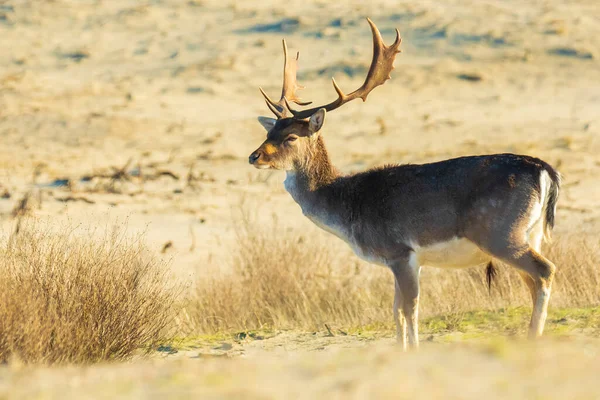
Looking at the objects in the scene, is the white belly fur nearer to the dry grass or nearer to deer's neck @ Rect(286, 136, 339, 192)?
deer's neck @ Rect(286, 136, 339, 192)

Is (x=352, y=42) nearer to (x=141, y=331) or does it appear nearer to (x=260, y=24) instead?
(x=260, y=24)

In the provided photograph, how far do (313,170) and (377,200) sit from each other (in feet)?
3.27

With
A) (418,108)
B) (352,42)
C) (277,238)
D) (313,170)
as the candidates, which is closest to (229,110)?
(418,108)

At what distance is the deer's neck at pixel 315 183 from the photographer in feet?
33.1

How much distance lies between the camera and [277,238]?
1309cm

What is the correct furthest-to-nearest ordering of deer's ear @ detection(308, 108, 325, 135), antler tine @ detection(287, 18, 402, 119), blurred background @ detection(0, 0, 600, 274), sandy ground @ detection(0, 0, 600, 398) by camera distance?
blurred background @ detection(0, 0, 600, 274), sandy ground @ detection(0, 0, 600, 398), antler tine @ detection(287, 18, 402, 119), deer's ear @ detection(308, 108, 325, 135)

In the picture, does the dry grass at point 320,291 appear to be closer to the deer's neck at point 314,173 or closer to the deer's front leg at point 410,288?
the deer's neck at point 314,173

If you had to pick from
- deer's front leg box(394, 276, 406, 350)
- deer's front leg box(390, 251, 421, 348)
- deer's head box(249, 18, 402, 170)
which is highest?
deer's head box(249, 18, 402, 170)

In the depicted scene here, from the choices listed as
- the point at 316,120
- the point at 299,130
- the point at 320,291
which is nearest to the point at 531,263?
the point at 316,120

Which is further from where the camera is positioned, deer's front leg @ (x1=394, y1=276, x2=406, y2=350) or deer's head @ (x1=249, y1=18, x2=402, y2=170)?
deer's head @ (x1=249, y1=18, x2=402, y2=170)

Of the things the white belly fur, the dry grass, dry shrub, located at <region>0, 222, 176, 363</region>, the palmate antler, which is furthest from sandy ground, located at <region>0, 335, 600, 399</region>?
the dry grass

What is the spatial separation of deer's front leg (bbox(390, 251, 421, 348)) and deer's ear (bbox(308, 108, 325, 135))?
1777mm

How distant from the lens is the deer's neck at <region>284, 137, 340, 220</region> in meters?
10.1

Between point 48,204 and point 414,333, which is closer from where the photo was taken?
point 414,333
